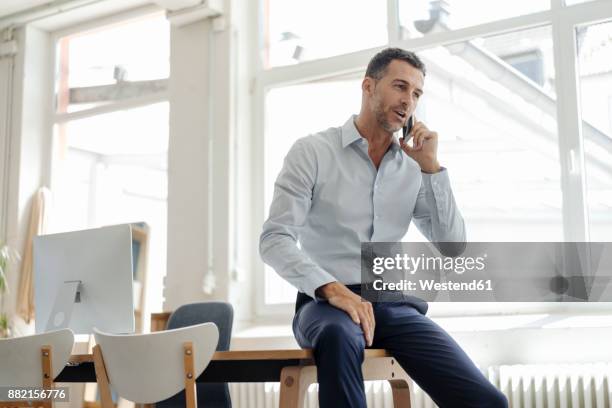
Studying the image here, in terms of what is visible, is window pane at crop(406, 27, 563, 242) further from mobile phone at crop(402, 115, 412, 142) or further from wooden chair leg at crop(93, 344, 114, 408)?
wooden chair leg at crop(93, 344, 114, 408)

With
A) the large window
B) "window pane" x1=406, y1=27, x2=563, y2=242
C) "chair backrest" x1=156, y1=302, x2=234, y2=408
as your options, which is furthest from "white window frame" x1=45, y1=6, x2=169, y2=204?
"chair backrest" x1=156, y1=302, x2=234, y2=408

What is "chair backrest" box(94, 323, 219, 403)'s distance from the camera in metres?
2.31

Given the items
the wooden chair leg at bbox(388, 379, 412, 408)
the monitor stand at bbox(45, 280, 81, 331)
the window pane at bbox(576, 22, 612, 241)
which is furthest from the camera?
the window pane at bbox(576, 22, 612, 241)

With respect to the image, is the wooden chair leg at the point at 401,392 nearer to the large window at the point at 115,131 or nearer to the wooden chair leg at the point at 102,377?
the wooden chair leg at the point at 102,377

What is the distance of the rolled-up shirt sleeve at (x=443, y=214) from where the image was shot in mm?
2592

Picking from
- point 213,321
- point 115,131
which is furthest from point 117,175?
point 213,321

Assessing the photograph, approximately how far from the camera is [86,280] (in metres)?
2.79

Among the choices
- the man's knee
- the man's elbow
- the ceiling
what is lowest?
the man's knee

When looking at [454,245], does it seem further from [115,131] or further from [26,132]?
[26,132]

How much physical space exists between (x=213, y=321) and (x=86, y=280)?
70cm

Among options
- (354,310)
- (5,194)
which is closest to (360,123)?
(354,310)

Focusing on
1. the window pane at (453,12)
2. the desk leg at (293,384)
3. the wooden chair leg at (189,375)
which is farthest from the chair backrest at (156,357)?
the window pane at (453,12)

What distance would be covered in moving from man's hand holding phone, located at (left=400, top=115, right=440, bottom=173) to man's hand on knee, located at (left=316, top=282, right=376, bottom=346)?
560mm

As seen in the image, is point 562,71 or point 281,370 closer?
point 281,370
